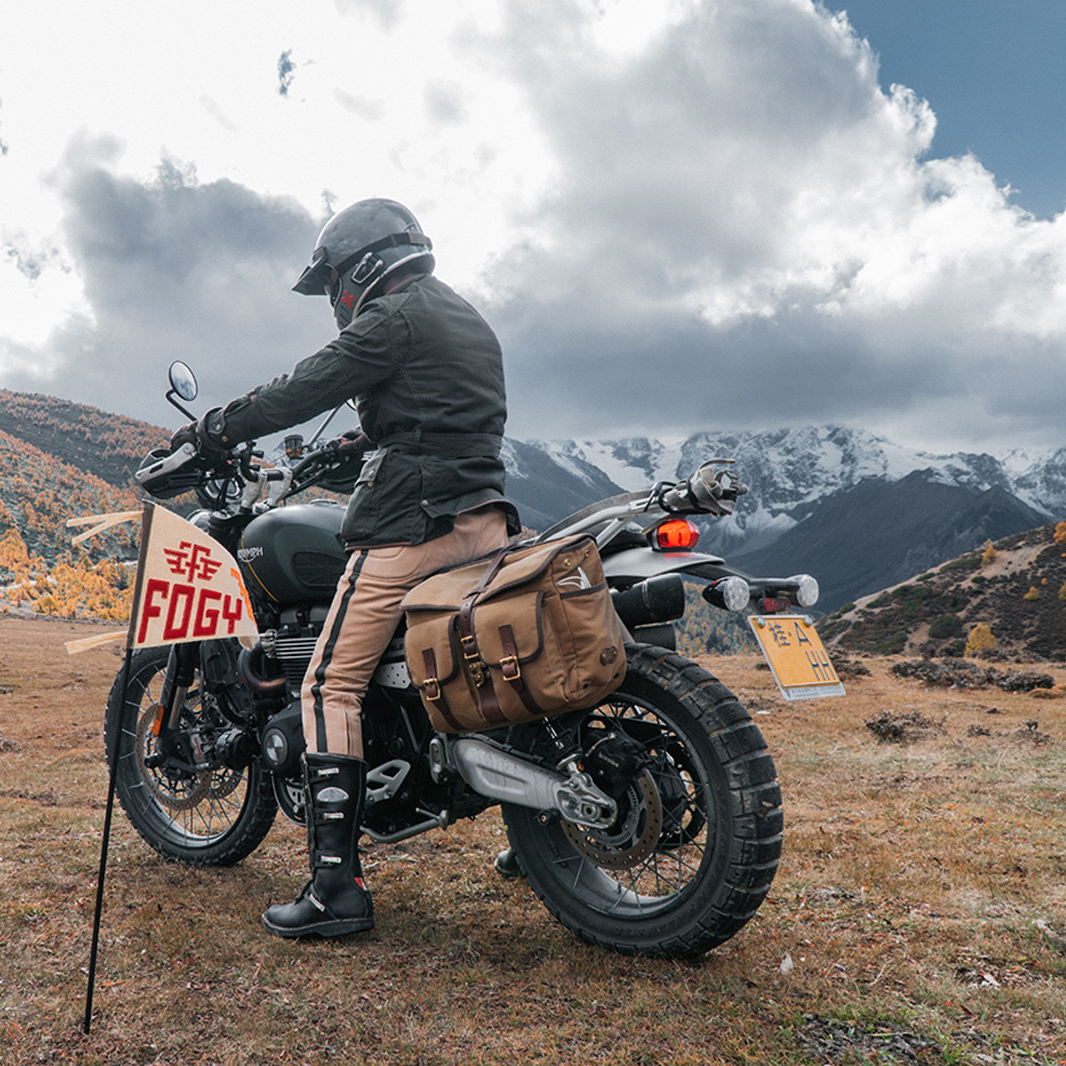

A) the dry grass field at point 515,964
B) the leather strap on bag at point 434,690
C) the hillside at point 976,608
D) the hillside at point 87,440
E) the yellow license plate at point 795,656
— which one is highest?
the hillside at point 87,440

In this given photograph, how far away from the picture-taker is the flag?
2912mm

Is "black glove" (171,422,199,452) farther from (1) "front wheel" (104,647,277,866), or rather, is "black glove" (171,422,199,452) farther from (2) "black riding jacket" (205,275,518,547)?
(1) "front wheel" (104,647,277,866)

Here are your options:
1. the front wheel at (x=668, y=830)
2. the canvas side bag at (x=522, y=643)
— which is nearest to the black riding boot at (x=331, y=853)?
the canvas side bag at (x=522, y=643)

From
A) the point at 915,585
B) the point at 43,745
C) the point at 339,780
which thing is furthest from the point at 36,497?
the point at 339,780

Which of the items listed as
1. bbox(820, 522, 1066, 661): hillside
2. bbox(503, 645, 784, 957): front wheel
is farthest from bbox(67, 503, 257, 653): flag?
bbox(820, 522, 1066, 661): hillside

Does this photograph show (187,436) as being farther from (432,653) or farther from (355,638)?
(432,653)

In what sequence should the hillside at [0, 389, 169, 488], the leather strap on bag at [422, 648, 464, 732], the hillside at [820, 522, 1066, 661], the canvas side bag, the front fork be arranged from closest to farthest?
the canvas side bag, the leather strap on bag at [422, 648, 464, 732], the front fork, the hillside at [820, 522, 1066, 661], the hillside at [0, 389, 169, 488]

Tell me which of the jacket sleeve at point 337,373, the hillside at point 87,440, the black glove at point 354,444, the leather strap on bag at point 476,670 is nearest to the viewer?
the leather strap on bag at point 476,670

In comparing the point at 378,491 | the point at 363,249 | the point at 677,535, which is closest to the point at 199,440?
the point at 378,491

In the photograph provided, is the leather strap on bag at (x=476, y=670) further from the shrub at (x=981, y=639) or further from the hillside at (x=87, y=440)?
the hillside at (x=87, y=440)

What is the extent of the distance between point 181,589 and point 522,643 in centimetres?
141

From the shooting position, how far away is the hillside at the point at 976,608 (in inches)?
2490

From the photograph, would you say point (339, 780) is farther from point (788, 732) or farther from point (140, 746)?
point (788, 732)

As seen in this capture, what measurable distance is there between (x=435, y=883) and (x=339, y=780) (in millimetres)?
1080
